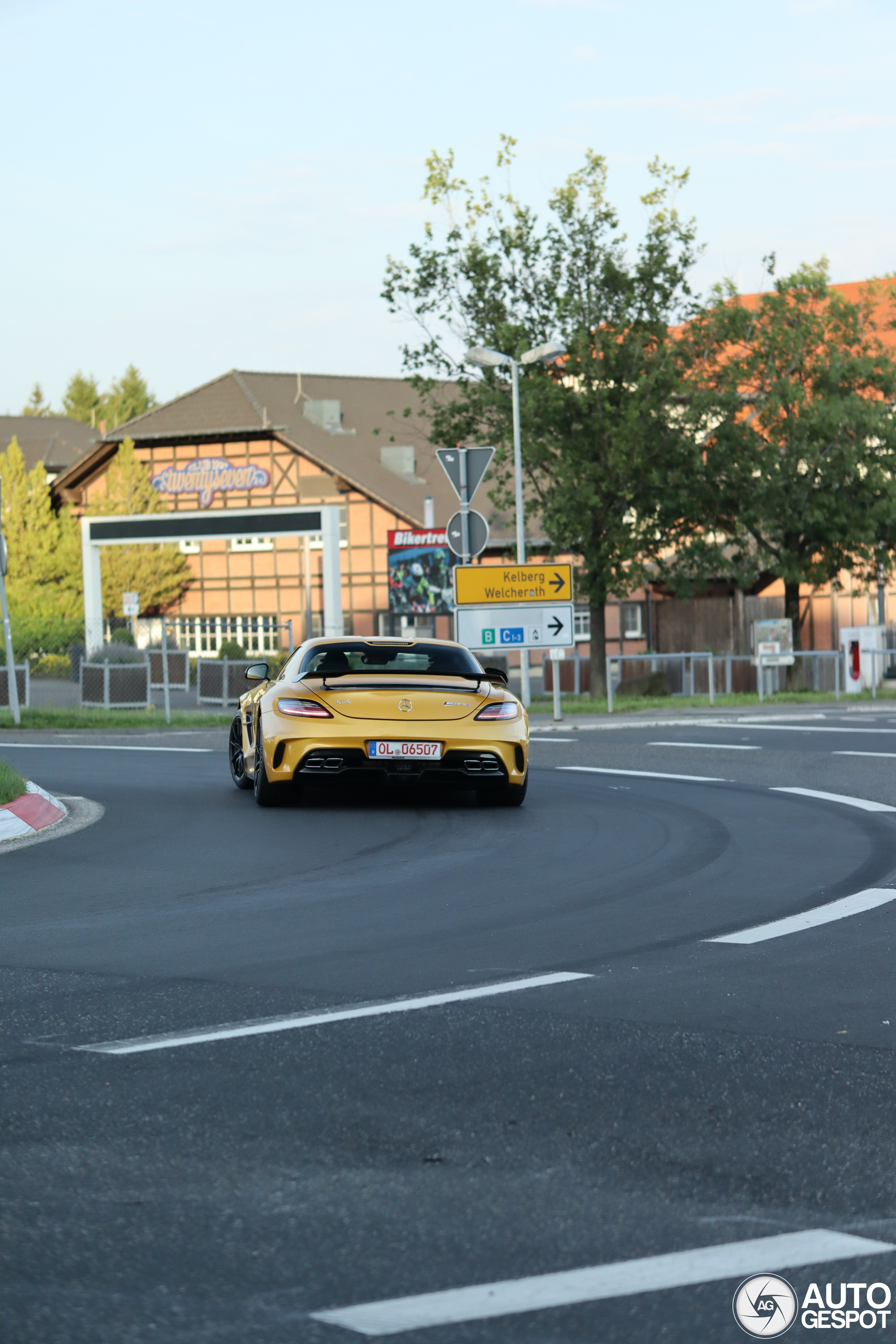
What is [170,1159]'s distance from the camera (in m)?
4.18

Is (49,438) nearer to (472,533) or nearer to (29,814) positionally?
(472,533)

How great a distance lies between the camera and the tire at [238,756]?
14.9m

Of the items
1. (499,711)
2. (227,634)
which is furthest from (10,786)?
(227,634)

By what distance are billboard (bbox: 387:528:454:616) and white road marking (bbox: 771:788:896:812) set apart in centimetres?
3196

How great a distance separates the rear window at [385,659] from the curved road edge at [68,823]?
196 centimetres

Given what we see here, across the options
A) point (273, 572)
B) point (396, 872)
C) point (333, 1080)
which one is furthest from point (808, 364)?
point (333, 1080)

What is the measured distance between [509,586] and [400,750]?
13002 millimetres

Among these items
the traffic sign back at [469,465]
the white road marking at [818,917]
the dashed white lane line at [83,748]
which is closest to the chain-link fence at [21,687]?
the dashed white lane line at [83,748]

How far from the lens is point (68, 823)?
13086mm

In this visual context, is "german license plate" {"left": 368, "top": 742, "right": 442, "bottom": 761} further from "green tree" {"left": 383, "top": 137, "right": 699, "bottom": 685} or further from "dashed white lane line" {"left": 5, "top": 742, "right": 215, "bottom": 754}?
"green tree" {"left": 383, "top": 137, "right": 699, "bottom": 685}

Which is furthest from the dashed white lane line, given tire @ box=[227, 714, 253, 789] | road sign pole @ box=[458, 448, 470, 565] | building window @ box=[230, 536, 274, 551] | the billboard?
building window @ box=[230, 536, 274, 551]

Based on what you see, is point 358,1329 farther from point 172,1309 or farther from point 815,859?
point 815,859

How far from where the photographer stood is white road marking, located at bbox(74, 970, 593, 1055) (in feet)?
18.1

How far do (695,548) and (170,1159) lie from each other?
38.7m
